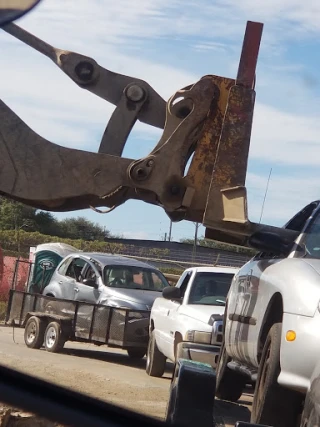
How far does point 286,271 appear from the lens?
21.7 ft

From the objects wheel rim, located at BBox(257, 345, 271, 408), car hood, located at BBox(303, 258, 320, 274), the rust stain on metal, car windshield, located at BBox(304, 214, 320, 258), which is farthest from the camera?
the rust stain on metal

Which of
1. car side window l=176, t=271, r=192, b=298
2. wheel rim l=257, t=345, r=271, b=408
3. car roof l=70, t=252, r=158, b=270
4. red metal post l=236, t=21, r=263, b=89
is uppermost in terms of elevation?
red metal post l=236, t=21, r=263, b=89

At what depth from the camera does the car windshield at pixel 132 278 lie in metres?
17.5

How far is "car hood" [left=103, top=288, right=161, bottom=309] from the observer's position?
16.6 meters

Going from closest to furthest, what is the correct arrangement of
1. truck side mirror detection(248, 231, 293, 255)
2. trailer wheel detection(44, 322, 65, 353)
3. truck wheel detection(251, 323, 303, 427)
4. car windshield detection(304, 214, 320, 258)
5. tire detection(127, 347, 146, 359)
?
truck wheel detection(251, 323, 303, 427) < car windshield detection(304, 214, 320, 258) < truck side mirror detection(248, 231, 293, 255) < tire detection(127, 347, 146, 359) < trailer wheel detection(44, 322, 65, 353)

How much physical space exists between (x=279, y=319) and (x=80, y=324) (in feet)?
34.2

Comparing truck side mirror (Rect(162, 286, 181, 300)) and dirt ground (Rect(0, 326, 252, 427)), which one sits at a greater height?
truck side mirror (Rect(162, 286, 181, 300))

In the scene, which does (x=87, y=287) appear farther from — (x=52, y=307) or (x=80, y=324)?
(x=80, y=324)

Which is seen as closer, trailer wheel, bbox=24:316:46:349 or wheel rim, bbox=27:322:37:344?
trailer wheel, bbox=24:316:46:349

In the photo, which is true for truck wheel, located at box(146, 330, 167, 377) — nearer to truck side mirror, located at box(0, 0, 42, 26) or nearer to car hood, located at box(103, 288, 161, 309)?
car hood, located at box(103, 288, 161, 309)

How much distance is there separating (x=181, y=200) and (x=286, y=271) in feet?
→ 4.07

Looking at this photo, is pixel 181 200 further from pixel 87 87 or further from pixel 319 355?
pixel 319 355

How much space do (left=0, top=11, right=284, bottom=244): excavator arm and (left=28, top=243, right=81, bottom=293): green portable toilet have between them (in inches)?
667

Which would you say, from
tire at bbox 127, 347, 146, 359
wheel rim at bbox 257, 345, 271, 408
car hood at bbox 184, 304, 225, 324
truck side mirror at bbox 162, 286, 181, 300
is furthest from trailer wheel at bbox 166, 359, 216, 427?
tire at bbox 127, 347, 146, 359
